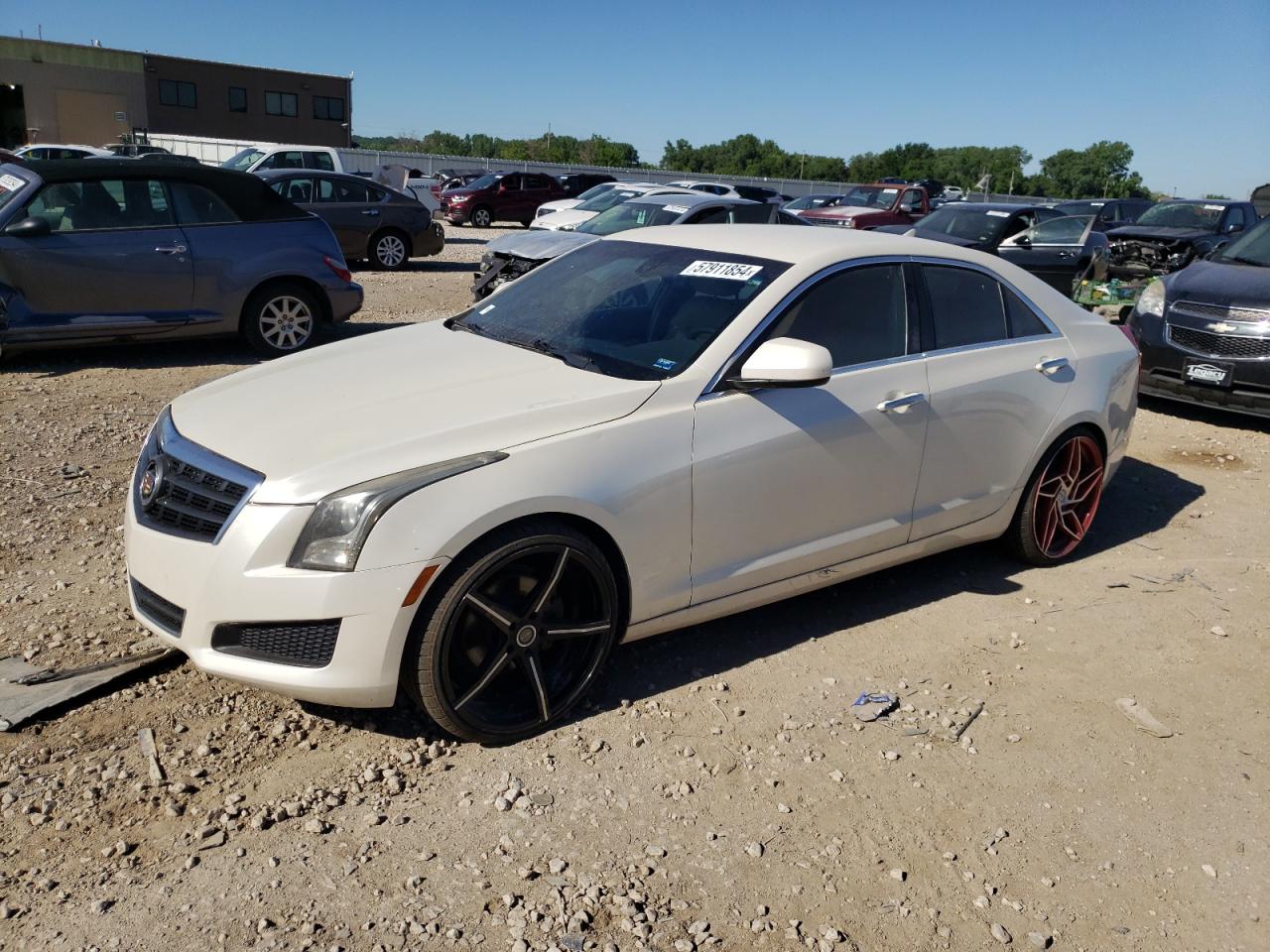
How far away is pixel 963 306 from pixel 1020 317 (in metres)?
0.42

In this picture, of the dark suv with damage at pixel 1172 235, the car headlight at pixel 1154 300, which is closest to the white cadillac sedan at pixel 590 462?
the car headlight at pixel 1154 300

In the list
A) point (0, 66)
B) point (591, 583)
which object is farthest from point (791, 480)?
point (0, 66)

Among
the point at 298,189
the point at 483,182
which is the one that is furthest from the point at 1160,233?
the point at 483,182

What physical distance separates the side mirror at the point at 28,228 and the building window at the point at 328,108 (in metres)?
52.5

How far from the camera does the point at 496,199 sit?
28.0m

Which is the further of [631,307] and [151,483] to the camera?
[631,307]

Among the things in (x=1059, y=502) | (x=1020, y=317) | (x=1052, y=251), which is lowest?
(x=1059, y=502)

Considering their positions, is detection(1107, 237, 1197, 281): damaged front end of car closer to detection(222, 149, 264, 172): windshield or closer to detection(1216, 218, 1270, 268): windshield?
detection(1216, 218, 1270, 268): windshield

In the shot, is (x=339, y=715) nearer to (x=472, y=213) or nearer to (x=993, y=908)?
(x=993, y=908)

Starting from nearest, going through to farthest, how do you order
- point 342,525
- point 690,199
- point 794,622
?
point 342,525, point 794,622, point 690,199

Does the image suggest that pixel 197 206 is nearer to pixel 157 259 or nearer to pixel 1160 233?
pixel 157 259

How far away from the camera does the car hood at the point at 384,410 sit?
3.19 m

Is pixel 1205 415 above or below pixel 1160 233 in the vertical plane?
below

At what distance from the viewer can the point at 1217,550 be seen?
5789 millimetres
